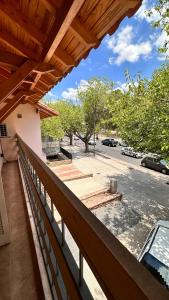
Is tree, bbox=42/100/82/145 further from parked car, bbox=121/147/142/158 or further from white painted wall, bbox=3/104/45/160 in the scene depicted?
white painted wall, bbox=3/104/45/160

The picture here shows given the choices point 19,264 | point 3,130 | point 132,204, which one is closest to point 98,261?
point 19,264

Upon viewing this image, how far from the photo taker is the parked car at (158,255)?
11.9 ft

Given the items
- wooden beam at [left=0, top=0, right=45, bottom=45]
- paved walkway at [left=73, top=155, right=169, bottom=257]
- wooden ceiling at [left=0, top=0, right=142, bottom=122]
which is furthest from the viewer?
paved walkway at [left=73, top=155, right=169, bottom=257]

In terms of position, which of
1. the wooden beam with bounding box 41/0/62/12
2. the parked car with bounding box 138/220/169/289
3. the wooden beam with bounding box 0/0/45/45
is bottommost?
the parked car with bounding box 138/220/169/289

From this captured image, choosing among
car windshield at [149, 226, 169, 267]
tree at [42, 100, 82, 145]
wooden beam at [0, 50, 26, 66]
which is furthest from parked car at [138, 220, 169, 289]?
tree at [42, 100, 82, 145]

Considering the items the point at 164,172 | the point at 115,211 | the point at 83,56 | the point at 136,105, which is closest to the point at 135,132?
the point at 136,105

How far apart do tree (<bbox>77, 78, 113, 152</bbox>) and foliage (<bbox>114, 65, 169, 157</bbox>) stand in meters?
11.6

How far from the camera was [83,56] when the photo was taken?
8.23 ft

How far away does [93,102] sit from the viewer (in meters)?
19.6

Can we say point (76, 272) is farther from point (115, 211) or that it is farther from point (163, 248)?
point (115, 211)

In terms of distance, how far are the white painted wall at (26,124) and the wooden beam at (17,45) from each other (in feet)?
18.1

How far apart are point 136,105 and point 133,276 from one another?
7.15 meters

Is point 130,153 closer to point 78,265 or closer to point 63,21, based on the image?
point 63,21

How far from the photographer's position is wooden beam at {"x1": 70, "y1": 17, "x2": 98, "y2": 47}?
182cm
